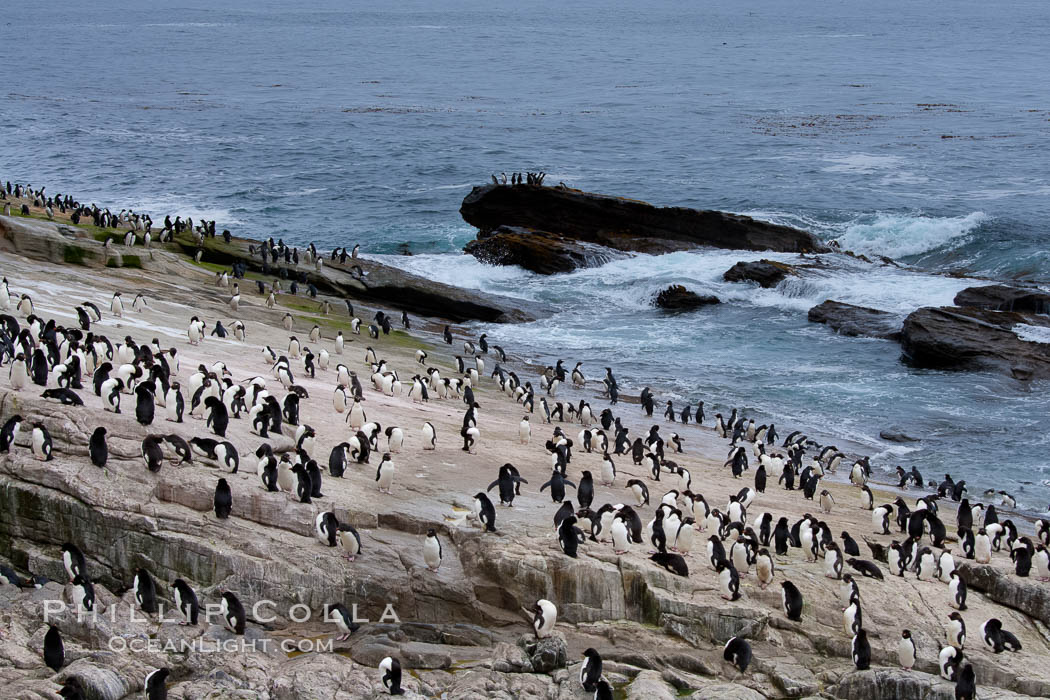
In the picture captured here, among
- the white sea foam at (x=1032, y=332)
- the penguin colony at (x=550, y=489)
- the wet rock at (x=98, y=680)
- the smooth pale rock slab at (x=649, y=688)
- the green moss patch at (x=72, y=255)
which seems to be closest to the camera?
the wet rock at (x=98, y=680)

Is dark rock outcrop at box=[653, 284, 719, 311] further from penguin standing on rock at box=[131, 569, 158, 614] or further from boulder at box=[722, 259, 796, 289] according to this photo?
penguin standing on rock at box=[131, 569, 158, 614]

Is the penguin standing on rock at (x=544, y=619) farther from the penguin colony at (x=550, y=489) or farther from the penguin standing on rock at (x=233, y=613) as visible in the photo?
the penguin standing on rock at (x=233, y=613)

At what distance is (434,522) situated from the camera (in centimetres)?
1814

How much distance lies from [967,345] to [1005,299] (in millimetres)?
6240

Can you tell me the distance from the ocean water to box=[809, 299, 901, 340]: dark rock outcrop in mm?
668

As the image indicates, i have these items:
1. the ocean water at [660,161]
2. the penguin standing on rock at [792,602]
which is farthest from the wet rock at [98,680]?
the ocean water at [660,161]

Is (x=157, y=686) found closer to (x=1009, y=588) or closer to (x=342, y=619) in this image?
(x=342, y=619)

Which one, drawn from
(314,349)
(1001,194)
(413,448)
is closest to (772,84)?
(1001,194)

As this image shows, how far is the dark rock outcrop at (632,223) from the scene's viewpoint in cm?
5369

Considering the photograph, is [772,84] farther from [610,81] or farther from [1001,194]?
[1001,194]

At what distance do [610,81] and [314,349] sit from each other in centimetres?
9615

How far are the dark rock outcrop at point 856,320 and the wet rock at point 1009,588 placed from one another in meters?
22.7

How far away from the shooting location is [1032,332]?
1569 inches

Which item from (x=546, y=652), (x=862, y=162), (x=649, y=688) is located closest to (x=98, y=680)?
(x=546, y=652)
